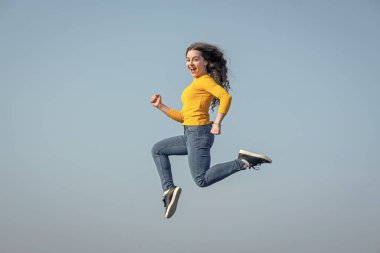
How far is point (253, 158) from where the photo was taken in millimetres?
7031

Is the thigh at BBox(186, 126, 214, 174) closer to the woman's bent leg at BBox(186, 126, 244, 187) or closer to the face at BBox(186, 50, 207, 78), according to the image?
the woman's bent leg at BBox(186, 126, 244, 187)

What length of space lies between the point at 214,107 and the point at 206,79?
0.52 m

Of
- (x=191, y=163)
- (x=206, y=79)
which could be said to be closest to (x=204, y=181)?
(x=191, y=163)

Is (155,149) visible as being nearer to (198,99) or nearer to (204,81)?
(198,99)

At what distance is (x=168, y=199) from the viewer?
701 centimetres

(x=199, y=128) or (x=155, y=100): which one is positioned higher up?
(x=155, y=100)

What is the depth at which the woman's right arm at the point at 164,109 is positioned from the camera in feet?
23.4

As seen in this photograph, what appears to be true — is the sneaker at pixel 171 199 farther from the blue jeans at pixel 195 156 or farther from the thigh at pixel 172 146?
the thigh at pixel 172 146

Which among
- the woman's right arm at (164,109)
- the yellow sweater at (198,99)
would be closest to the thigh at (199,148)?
the yellow sweater at (198,99)

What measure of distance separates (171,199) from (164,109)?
4.23 ft

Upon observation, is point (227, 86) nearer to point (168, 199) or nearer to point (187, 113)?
point (187, 113)

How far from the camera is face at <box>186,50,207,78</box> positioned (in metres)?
7.05

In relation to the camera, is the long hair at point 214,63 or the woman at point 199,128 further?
the long hair at point 214,63

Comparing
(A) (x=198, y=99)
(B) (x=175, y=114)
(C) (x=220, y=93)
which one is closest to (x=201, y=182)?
(B) (x=175, y=114)
